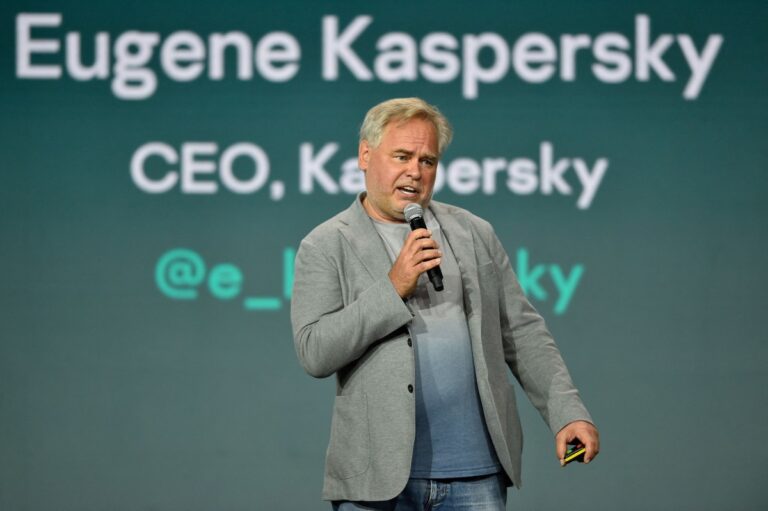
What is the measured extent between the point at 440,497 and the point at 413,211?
1.84ft

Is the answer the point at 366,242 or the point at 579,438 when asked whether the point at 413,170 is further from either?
the point at 579,438

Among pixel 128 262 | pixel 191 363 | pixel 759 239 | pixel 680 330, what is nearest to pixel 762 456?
pixel 680 330

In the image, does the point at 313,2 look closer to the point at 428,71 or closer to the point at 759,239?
the point at 428,71

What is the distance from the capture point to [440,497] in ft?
6.68

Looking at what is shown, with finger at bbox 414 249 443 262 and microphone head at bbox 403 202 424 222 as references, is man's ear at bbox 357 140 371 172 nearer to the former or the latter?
microphone head at bbox 403 202 424 222

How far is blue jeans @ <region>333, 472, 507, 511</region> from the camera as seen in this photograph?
203cm

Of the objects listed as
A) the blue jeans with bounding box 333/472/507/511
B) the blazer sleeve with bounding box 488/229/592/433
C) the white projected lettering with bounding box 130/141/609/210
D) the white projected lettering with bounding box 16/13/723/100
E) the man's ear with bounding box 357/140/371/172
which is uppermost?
the white projected lettering with bounding box 16/13/723/100

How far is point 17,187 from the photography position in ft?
14.6

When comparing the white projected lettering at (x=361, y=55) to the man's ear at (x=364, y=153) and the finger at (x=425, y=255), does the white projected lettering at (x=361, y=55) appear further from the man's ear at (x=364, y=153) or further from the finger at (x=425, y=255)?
the finger at (x=425, y=255)

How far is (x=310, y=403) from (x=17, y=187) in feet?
5.09

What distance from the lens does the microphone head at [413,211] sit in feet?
6.79

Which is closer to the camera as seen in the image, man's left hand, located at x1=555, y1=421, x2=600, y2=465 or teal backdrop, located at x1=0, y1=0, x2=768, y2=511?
man's left hand, located at x1=555, y1=421, x2=600, y2=465

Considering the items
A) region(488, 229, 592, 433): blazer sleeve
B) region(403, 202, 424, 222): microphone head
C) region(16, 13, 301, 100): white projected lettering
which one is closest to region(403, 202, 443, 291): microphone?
region(403, 202, 424, 222): microphone head

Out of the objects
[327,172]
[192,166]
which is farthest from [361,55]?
[192,166]
